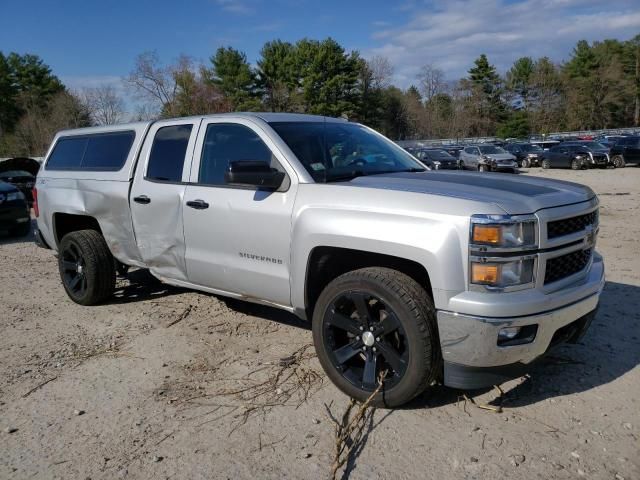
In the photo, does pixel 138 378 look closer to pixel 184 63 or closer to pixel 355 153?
pixel 355 153

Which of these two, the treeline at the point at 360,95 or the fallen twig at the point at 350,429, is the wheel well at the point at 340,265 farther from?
the treeline at the point at 360,95

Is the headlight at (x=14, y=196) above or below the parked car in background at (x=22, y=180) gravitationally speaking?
above

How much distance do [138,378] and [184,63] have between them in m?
49.8

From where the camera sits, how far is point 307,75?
193ft

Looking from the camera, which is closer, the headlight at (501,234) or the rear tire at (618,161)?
the headlight at (501,234)

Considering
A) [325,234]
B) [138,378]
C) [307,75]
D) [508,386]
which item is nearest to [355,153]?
[325,234]

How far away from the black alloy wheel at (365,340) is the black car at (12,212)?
9.97 m

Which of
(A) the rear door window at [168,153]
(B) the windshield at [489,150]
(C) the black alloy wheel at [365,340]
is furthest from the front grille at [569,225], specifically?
(B) the windshield at [489,150]

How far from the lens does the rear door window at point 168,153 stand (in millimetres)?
4461

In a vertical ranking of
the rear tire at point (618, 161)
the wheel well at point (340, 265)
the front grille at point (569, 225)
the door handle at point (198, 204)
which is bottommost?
the rear tire at point (618, 161)

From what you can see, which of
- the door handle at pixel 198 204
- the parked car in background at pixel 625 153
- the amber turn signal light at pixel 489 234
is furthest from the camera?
the parked car in background at pixel 625 153

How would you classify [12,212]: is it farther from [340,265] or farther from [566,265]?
[566,265]

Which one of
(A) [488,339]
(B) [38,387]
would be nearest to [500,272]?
(A) [488,339]

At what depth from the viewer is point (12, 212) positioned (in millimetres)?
10992
